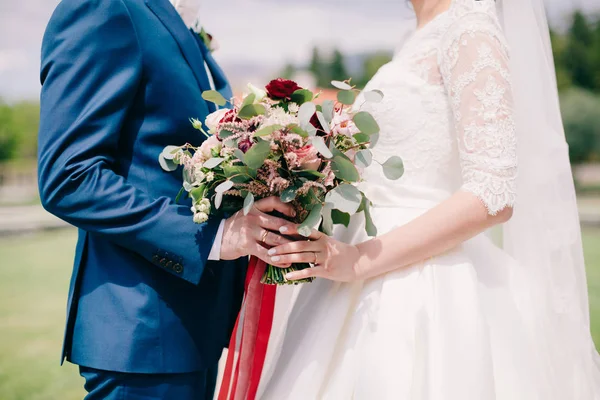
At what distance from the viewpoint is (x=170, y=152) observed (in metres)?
1.43

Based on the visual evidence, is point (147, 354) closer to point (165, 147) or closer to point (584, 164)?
point (165, 147)

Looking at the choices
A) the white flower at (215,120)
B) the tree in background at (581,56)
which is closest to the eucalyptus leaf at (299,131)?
the white flower at (215,120)

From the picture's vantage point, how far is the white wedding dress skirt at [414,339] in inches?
57.6

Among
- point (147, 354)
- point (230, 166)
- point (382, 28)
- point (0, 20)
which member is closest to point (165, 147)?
point (230, 166)

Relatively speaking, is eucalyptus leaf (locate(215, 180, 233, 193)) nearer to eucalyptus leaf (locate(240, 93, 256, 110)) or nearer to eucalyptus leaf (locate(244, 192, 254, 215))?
eucalyptus leaf (locate(244, 192, 254, 215))

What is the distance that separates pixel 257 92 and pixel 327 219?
0.38 m

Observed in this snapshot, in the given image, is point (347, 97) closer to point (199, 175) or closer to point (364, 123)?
point (364, 123)

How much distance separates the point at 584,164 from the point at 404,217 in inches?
538

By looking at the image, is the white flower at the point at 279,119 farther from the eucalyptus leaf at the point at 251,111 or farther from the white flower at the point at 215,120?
the white flower at the point at 215,120

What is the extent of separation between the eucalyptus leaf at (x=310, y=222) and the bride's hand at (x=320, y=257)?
82 mm

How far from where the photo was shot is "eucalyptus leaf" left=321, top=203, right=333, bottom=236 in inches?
53.9

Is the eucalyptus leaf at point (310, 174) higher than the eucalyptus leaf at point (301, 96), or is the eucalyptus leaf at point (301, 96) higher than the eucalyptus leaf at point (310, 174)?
the eucalyptus leaf at point (301, 96)

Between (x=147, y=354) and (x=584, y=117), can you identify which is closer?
(x=147, y=354)

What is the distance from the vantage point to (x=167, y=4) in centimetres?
164
